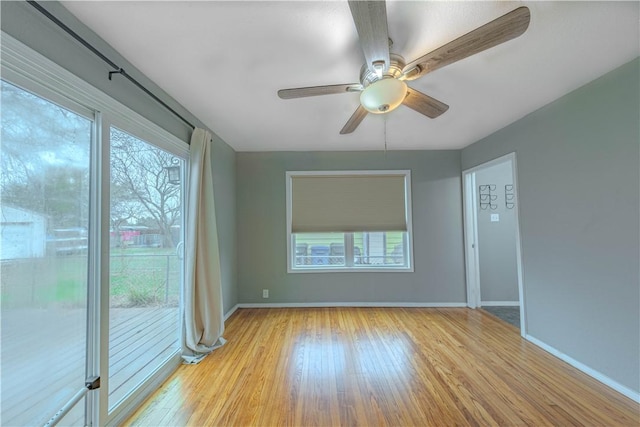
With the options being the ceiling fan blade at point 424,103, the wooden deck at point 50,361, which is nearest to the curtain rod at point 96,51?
the wooden deck at point 50,361

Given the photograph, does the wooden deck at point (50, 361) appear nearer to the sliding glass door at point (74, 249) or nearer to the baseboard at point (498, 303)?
the sliding glass door at point (74, 249)

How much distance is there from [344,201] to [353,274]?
42.7 inches

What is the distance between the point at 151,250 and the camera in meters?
2.00

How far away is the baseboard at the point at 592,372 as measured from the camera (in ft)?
5.87

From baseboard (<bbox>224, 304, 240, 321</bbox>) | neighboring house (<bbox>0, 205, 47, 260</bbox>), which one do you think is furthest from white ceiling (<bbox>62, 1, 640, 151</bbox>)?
baseboard (<bbox>224, 304, 240, 321</bbox>)

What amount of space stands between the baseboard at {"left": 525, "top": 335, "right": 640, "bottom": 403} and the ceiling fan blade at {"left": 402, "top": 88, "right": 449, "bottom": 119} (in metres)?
2.35

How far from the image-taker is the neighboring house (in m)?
1.08

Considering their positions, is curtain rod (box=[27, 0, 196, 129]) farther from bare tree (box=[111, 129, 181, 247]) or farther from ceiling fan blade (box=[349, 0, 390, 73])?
ceiling fan blade (box=[349, 0, 390, 73])

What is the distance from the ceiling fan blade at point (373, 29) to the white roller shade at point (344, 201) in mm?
2459

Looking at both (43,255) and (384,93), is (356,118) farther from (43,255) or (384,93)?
(43,255)

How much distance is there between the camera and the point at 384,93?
1.47m

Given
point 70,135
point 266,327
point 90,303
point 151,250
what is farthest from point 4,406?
point 266,327

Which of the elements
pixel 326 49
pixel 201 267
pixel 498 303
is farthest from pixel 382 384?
pixel 498 303

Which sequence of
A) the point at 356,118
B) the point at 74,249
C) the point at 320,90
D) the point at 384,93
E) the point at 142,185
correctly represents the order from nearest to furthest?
the point at 74,249 < the point at 384,93 < the point at 320,90 < the point at 142,185 < the point at 356,118
